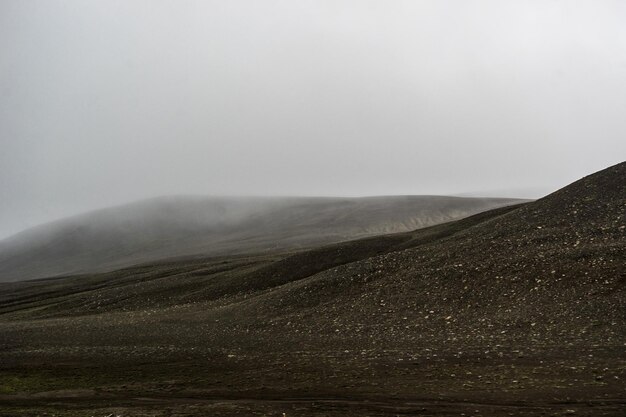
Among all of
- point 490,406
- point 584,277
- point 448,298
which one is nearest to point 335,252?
point 448,298

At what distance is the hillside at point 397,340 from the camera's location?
1712 centimetres

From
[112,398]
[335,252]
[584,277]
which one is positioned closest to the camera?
[112,398]

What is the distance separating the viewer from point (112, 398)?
66.7ft

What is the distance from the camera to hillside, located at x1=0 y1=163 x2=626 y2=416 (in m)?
17.1

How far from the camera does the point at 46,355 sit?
31438mm

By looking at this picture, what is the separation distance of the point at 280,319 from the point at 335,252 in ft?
81.8

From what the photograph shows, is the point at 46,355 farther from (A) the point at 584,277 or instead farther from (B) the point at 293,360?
A: (A) the point at 584,277

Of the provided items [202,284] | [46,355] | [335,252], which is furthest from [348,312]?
[202,284]

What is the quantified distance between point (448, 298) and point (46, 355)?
27985 mm

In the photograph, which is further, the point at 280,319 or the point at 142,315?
the point at 142,315

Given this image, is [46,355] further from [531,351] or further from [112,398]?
[531,351]

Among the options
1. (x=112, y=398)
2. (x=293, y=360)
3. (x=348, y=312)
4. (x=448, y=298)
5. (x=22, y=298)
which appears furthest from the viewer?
(x=22, y=298)

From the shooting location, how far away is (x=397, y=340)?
2583 centimetres

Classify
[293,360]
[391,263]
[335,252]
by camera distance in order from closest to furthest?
1. [293,360]
2. [391,263]
3. [335,252]
